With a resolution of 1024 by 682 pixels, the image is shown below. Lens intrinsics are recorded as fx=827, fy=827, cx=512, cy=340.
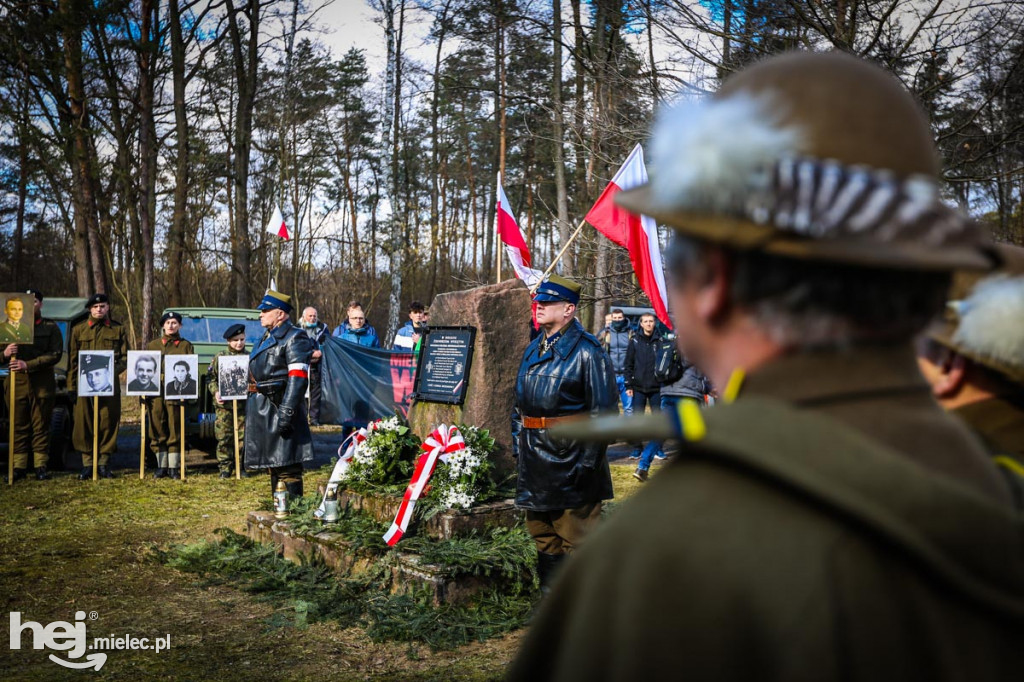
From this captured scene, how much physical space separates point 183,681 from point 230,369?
6.08m

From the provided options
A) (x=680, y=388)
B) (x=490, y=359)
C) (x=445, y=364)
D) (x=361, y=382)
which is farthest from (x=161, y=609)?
(x=680, y=388)

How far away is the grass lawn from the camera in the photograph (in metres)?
4.45

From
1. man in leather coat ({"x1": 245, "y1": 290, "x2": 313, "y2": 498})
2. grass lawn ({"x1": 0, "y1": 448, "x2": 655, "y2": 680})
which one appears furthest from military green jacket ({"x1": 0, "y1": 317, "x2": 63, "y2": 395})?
man in leather coat ({"x1": 245, "y1": 290, "x2": 313, "y2": 498})

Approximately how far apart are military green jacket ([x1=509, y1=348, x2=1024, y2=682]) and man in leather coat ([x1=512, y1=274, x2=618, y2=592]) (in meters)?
4.25

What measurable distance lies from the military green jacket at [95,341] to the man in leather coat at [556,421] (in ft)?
22.0

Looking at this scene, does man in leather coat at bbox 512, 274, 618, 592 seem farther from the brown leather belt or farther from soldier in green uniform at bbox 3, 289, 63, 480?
soldier in green uniform at bbox 3, 289, 63, 480

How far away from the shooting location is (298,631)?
5051 millimetres

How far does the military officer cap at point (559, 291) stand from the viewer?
18.0 ft

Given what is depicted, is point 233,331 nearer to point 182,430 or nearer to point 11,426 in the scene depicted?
point 182,430

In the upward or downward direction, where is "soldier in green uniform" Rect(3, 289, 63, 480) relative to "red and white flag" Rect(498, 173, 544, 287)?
downward

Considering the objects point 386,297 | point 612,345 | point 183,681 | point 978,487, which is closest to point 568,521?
point 183,681

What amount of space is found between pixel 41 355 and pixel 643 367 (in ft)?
23.9

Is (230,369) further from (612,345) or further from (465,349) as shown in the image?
(612,345)

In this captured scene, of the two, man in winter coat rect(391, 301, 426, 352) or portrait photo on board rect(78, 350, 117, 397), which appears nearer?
portrait photo on board rect(78, 350, 117, 397)
